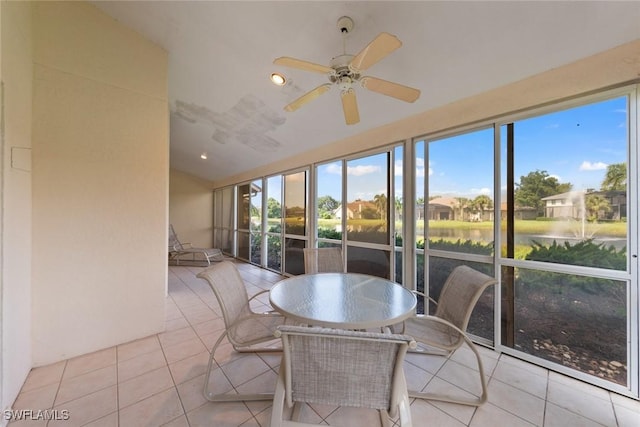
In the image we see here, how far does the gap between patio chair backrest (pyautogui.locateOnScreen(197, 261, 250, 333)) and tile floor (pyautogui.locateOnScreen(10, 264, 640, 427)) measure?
0.50 meters

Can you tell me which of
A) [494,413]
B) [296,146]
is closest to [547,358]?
[494,413]

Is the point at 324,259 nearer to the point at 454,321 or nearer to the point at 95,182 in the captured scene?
the point at 454,321

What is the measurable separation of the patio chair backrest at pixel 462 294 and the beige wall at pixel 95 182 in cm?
274

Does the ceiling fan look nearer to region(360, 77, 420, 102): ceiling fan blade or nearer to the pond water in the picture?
region(360, 77, 420, 102): ceiling fan blade

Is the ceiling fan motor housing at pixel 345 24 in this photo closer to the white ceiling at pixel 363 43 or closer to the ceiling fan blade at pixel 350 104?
the white ceiling at pixel 363 43

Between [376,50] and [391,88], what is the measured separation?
387 mm

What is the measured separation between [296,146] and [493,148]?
2826 mm

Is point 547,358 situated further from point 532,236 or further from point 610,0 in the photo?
point 610,0

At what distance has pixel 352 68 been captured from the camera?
1.61 metres

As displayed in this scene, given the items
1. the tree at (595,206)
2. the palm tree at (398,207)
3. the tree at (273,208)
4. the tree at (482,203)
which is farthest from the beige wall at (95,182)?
the tree at (595,206)

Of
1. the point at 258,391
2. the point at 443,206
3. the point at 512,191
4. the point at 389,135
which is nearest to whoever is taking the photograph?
the point at 258,391

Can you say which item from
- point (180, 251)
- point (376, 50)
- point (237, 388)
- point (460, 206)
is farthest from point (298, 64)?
point (180, 251)

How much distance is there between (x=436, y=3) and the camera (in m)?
1.67

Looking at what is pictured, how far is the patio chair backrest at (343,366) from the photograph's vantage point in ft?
3.17
